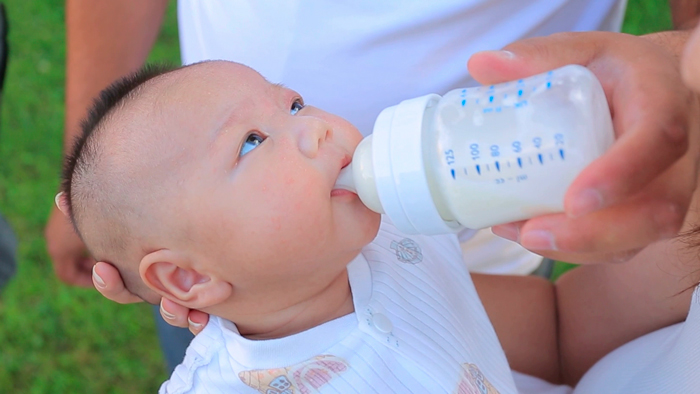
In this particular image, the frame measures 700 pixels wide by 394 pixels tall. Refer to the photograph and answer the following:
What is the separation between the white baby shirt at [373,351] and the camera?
1.22 m

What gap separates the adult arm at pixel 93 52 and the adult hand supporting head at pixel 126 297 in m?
0.55

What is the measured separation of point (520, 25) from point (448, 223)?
2.20ft

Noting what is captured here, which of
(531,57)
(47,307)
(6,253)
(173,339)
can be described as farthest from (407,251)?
(47,307)

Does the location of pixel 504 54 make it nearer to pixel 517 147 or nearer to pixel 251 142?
pixel 517 147

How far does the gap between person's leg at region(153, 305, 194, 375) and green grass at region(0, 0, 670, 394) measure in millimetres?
643

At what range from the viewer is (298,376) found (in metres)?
1.21

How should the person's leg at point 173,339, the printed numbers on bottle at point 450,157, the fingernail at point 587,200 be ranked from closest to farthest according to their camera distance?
1. the fingernail at point 587,200
2. the printed numbers on bottle at point 450,157
3. the person's leg at point 173,339

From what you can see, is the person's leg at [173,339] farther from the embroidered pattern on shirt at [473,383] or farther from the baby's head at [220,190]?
the embroidered pattern on shirt at [473,383]

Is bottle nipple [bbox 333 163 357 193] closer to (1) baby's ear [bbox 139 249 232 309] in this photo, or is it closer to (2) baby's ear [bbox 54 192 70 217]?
(1) baby's ear [bbox 139 249 232 309]

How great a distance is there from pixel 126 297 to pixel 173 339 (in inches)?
21.6

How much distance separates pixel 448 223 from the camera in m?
0.94

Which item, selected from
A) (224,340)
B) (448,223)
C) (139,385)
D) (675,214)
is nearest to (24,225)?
(139,385)

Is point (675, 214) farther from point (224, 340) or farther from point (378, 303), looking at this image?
point (224, 340)

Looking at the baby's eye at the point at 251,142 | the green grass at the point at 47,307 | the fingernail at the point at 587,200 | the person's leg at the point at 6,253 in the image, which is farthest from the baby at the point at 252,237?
the green grass at the point at 47,307
